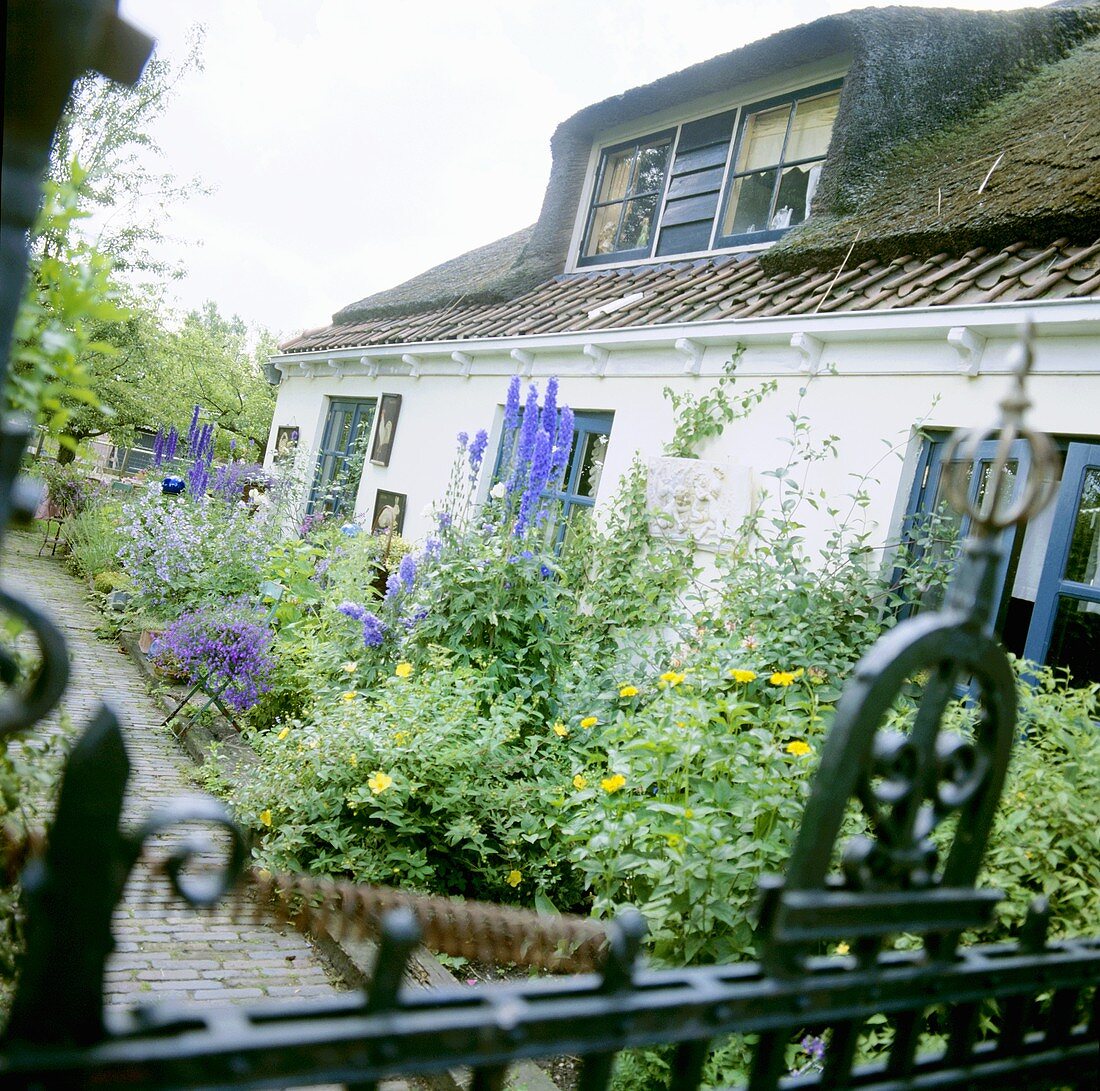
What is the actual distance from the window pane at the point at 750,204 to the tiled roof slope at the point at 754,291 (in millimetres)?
406

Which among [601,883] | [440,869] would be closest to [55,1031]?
[601,883]

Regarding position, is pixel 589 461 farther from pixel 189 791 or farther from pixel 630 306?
pixel 189 791

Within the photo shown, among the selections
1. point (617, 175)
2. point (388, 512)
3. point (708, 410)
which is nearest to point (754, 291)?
point (708, 410)

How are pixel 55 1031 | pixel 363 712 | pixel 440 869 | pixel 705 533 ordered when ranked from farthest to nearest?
pixel 705 533
pixel 363 712
pixel 440 869
pixel 55 1031

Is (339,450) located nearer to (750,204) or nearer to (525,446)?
(750,204)

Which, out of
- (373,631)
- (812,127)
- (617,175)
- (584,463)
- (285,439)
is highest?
(617,175)

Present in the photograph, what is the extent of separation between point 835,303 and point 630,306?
7.40ft

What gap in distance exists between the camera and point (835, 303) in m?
5.12

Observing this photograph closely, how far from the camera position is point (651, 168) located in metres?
8.72

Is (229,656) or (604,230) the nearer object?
(229,656)

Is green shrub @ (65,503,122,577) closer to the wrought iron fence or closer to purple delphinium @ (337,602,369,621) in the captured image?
purple delphinium @ (337,602,369,621)

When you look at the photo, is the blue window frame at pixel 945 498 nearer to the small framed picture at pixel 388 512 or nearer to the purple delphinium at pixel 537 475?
the purple delphinium at pixel 537 475

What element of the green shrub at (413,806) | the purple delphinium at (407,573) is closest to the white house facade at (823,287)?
the purple delphinium at (407,573)

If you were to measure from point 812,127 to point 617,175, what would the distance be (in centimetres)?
257
